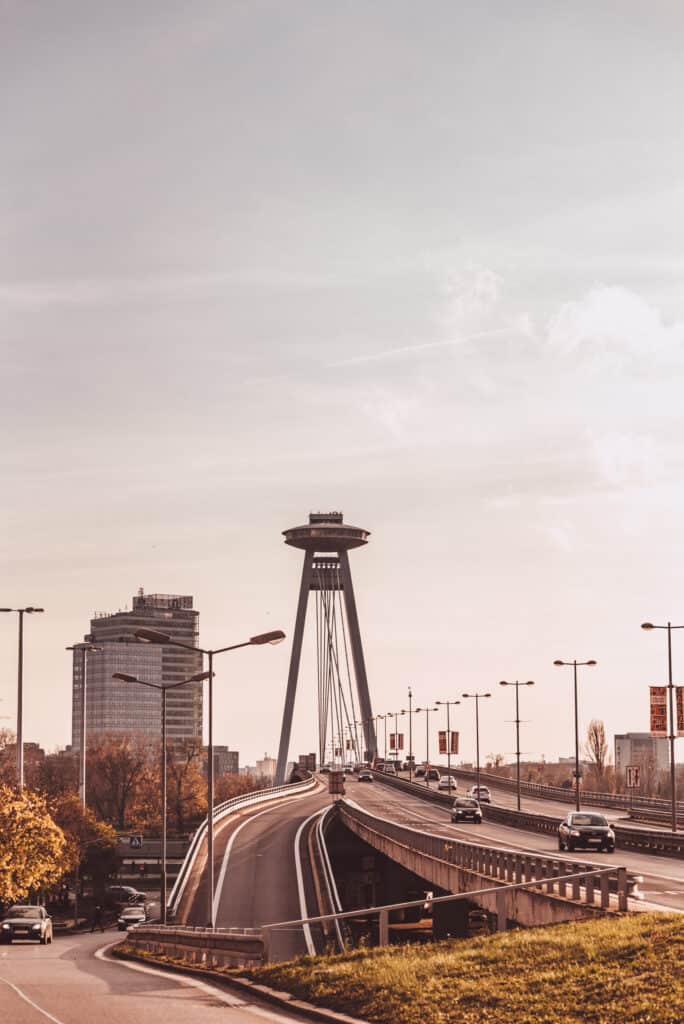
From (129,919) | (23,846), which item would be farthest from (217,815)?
(23,846)

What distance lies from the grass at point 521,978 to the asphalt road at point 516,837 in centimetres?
603

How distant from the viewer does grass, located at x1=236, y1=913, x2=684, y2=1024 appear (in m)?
17.5

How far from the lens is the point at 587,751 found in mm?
187250

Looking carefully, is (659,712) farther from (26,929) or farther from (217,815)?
(26,929)

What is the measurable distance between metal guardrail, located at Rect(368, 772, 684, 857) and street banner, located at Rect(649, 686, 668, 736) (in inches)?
191

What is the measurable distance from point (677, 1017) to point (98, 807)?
528 ft

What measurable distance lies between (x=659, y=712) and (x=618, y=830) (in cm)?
843

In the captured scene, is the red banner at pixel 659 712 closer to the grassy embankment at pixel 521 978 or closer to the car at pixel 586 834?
the car at pixel 586 834

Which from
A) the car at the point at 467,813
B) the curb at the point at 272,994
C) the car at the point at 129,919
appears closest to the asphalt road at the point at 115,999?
the curb at the point at 272,994

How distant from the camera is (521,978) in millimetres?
19922

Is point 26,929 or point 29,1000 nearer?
point 29,1000

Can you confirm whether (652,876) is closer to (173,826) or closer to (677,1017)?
(677,1017)

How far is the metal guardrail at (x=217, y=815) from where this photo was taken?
59.6 metres

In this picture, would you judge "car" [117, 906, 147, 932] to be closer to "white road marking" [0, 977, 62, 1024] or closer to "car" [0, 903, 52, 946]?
"car" [0, 903, 52, 946]
